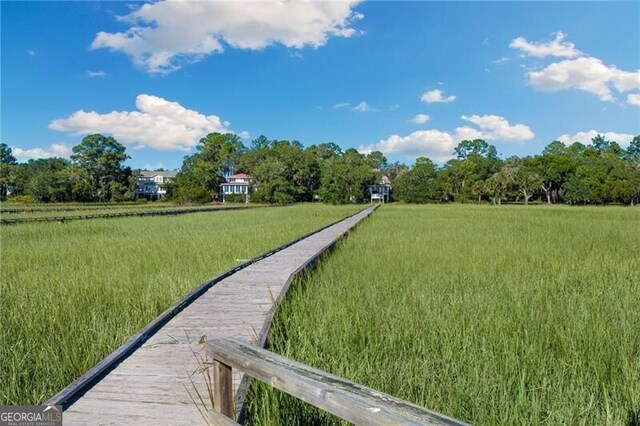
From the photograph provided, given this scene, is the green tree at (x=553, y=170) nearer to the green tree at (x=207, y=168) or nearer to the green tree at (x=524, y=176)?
the green tree at (x=524, y=176)

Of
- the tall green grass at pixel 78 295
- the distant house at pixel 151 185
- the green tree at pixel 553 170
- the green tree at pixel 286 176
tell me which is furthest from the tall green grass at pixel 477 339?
the distant house at pixel 151 185

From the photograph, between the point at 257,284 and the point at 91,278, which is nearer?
the point at 257,284

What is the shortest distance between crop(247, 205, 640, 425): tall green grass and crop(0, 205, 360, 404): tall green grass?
170cm

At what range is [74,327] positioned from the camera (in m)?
4.23

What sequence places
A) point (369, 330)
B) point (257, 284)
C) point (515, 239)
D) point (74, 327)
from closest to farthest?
point (369, 330)
point (74, 327)
point (257, 284)
point (515, 239)

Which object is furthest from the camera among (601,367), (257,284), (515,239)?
(515,239)

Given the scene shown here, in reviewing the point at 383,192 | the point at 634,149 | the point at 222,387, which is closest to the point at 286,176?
the point at 383,192

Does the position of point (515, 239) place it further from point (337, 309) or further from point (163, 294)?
point (163, 294)

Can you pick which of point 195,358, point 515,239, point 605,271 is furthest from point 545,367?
point 515,239

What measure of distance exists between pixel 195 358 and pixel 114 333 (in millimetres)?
1360

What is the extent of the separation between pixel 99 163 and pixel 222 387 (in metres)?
65.9

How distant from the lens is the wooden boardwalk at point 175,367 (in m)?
2.49

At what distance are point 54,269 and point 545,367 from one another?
7982 mm

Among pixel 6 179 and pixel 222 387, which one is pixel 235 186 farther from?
pixel 222 387
